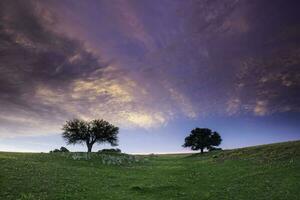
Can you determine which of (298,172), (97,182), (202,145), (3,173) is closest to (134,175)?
(97,182)

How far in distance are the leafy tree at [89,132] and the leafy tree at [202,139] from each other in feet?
89.1

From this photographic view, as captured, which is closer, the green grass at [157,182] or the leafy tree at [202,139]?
the green grass at [157,182]

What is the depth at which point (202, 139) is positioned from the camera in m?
115

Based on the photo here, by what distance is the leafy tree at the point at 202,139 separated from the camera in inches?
4547

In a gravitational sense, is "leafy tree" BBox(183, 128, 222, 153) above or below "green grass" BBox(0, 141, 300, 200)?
above

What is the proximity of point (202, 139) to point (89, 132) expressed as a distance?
36.5 metres

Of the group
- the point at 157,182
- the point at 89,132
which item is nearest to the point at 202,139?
the point at 89,132

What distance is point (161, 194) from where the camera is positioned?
38969 millimetres

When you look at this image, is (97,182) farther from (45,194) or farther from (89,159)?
(89,159)

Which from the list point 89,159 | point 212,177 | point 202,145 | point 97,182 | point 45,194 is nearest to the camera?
point 45,194

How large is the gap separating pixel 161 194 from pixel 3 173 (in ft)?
66.5

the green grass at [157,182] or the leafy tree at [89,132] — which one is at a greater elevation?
the leafy tree at [89,132]

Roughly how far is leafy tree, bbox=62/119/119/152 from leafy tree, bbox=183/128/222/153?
2717 centimetres

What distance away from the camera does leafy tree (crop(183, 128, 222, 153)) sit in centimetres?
11550
